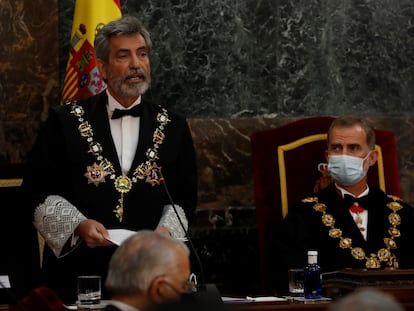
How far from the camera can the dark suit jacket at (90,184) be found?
458 cm

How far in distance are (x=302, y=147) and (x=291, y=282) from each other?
1.54 metres

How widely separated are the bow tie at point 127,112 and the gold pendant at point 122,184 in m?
0.30

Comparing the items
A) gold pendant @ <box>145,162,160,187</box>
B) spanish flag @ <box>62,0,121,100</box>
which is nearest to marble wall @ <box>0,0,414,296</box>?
spanish flag @ <box>62,0,121,100</box>

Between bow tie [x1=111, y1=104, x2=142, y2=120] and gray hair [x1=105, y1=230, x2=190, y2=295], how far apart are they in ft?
7.61

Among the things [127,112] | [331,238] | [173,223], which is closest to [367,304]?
[173,223]

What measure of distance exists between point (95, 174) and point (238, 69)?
166 cm

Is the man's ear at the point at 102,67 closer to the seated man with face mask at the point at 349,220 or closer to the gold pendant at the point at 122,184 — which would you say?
→ the gold pendant at the point at 122,184

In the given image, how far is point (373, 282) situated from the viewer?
400 centimetres

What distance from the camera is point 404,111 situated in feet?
20.4

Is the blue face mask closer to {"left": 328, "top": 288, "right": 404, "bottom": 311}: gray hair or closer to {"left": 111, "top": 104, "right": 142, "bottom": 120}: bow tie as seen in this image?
{"left": 111, "top": 104, "right": 142, "bottom": 120}: bow tie

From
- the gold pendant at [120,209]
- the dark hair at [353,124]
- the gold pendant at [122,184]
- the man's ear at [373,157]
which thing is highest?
the dark hair at [353,124]

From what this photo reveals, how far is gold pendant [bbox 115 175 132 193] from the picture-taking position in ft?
15.2

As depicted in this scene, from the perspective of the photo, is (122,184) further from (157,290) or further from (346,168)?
(157,290)

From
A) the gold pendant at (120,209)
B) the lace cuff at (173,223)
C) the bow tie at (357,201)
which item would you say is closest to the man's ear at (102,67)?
the gold pendant at (120,209)
